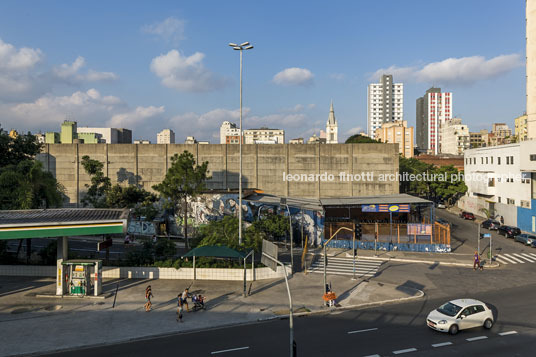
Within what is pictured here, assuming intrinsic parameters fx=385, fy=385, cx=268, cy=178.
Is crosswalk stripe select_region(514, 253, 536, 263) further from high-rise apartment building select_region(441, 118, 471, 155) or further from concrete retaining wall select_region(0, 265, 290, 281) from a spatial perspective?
high-rise apartment building select_region(441, 118, 471, 155)

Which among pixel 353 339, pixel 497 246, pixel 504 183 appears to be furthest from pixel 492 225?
pixel 353 339

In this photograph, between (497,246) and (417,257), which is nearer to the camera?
(417,257)

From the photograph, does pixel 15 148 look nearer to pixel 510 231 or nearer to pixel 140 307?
pixel 140 307

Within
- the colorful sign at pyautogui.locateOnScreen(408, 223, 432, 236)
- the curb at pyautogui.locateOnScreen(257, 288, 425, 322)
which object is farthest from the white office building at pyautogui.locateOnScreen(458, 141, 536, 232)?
the curb at pyautogui.locateOnScreen(257, 288, 425, 322)

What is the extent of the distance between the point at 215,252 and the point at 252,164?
28940mm

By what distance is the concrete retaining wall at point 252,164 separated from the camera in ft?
179

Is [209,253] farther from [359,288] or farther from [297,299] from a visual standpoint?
[359,288]

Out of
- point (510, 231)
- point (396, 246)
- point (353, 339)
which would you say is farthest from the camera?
point (510, 231)

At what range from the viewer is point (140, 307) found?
23703 mm

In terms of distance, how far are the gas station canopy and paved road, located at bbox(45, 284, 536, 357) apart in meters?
8.91

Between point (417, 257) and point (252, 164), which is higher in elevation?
point (252, 164)

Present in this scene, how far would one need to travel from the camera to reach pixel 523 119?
5709 inches

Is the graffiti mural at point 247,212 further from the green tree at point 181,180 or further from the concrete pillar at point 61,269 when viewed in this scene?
the concrete pillar at point 61,269

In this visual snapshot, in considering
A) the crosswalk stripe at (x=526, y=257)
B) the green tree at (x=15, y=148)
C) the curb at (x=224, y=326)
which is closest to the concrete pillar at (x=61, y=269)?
the curb at (x=224, y=326)
